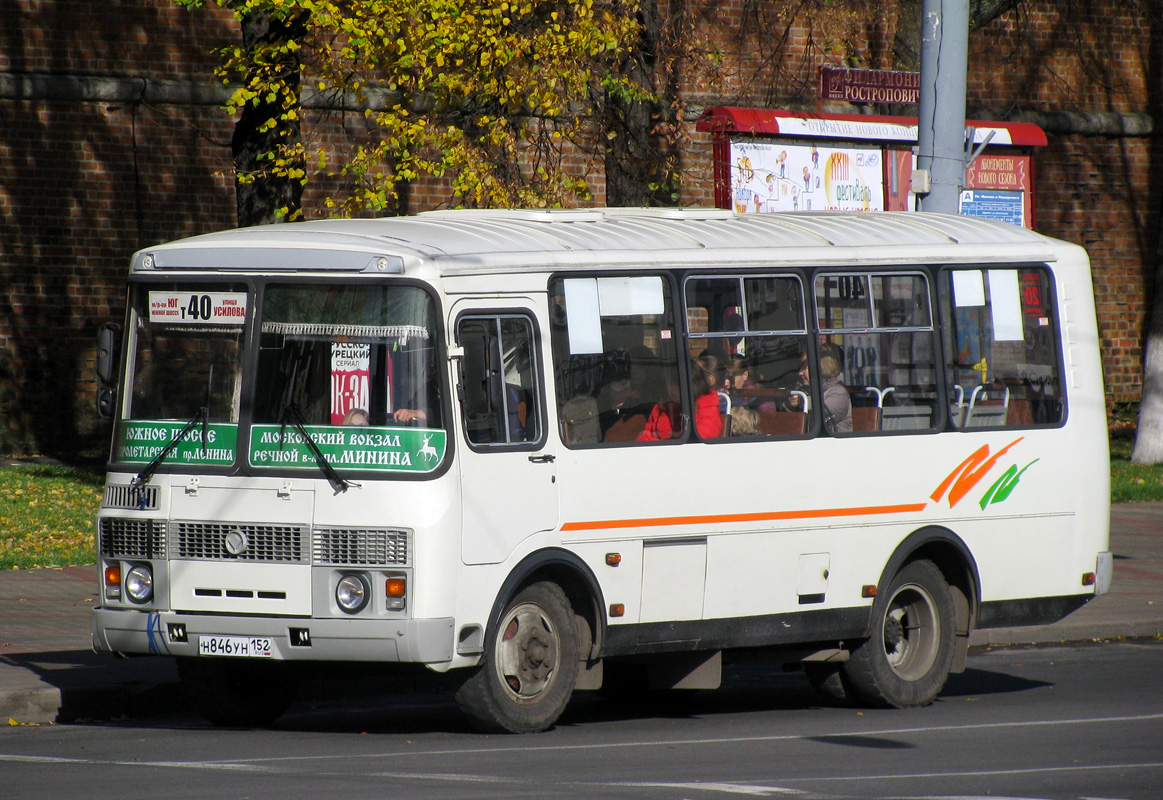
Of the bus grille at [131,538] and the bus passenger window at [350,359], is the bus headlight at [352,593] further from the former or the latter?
the bus grille at [131,538]

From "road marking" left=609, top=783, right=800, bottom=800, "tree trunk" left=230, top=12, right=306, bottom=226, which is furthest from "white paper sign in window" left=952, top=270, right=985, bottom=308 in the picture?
"tree trunk" left=230, top=12, right=306, bottom=226

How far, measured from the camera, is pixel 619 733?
967cm

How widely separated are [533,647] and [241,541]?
5.15 feet

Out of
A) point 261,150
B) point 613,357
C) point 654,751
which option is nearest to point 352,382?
point 613,357

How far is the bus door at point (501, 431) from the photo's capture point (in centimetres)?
900

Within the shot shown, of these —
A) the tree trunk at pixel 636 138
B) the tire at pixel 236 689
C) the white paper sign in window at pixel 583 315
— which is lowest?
the tire at pixel 236 689

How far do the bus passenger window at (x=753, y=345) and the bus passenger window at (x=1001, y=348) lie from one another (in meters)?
1.20

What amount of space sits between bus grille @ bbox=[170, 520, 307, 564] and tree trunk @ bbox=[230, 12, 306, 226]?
7.33 m

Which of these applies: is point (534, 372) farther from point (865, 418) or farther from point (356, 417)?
point (865, 418)

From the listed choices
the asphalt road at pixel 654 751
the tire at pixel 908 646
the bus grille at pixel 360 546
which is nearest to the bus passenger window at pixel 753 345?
the tire at pixel 908 646

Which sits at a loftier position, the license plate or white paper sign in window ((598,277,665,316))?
white paper sign in window ((598,277,665,316))

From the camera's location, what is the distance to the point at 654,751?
29.1 ft

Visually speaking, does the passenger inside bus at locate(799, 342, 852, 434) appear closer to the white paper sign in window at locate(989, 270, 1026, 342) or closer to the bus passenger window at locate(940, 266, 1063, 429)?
the bus passenger window at locate(940, 266, 1063, 429)

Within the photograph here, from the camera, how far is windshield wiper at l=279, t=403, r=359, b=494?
8852 millimetres
